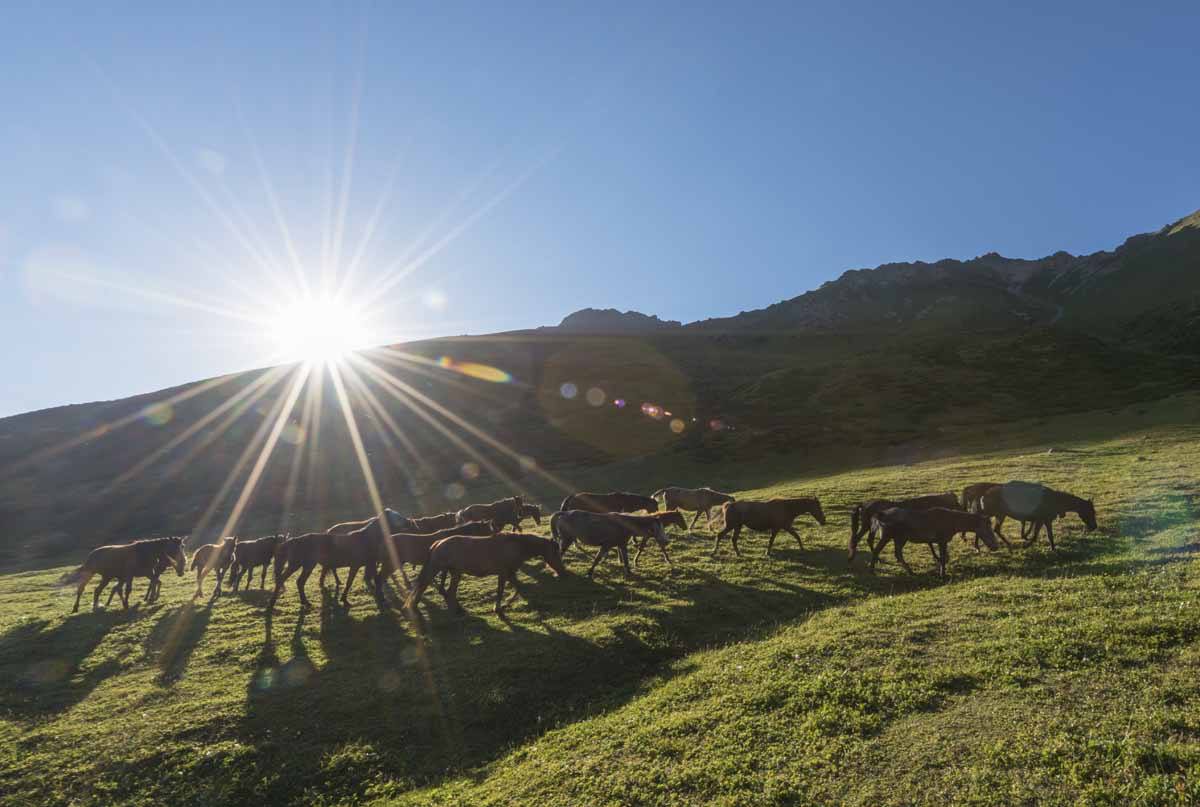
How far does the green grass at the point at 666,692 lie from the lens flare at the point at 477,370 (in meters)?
110

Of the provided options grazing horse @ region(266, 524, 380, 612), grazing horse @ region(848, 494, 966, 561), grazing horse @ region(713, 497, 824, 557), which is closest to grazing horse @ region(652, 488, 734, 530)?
grazing horse @ region(713, 497, 824, 557)

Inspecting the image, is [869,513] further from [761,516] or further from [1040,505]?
[1040,505]

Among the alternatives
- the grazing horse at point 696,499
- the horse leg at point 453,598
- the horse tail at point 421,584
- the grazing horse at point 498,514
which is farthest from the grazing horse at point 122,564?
the grazing horse at point 696,499

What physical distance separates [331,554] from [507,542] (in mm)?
6845

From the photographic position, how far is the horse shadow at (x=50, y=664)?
1371cm

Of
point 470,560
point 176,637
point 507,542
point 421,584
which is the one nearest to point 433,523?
point 421,584

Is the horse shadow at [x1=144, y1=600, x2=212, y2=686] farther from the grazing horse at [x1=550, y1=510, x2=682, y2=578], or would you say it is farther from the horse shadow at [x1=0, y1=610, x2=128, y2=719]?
the grazing horse at [x1=550, y1=510, x2=682, y2=578]

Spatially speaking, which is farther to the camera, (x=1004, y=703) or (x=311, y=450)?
(x=311, y=450)

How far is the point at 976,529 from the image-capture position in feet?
62.3

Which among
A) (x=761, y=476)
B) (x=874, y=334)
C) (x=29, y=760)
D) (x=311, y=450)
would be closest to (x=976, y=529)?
(x=29, y=760)

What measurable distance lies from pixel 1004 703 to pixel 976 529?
11319 mm

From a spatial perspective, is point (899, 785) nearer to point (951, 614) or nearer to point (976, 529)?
point (951, 614)

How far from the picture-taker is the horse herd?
18.3m

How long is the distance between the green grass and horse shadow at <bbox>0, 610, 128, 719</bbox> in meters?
0.09
